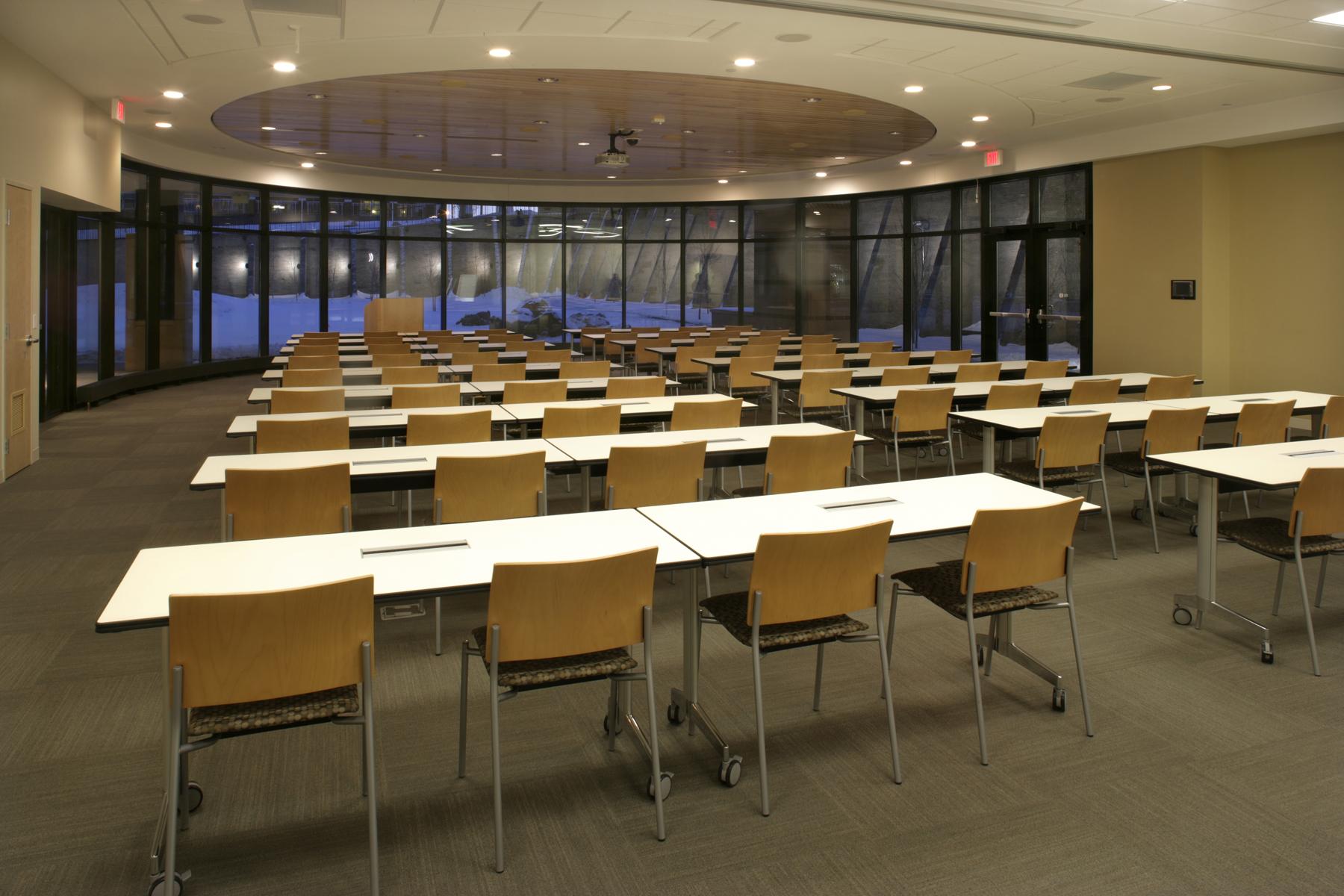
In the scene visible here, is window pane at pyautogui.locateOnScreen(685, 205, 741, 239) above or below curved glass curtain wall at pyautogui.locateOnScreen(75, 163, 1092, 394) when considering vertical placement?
above

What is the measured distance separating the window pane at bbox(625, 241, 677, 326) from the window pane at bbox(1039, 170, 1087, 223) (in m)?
7.79

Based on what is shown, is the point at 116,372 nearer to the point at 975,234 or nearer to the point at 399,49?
the point at 399,49

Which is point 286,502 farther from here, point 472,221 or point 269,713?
point 472,221

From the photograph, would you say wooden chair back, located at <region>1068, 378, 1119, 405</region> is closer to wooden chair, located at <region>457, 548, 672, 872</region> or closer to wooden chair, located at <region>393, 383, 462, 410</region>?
wooden chair, located at <region>393, 383, 462, 410</region>

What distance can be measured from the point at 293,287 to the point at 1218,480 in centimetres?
1665

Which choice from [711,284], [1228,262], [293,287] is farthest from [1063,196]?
[293,287]

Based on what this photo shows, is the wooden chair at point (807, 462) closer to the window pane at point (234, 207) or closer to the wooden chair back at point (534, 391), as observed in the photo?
the wooden chair back at point (534, 391)

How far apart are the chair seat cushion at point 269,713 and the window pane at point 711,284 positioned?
17199 mm

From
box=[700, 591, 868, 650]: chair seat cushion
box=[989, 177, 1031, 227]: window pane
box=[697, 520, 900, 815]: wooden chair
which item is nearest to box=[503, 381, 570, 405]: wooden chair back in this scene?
box=[700, 591, 868, 650]: chair seat cushion

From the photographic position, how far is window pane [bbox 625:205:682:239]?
1983 centimetres

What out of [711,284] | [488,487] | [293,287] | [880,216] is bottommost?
[488,487]

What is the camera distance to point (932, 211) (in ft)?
53.8

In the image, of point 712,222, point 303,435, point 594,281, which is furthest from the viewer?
point 594,281

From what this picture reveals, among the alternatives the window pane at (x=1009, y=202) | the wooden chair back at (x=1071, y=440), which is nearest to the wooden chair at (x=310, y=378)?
the wooden chair back at (x=1071, y=440)
